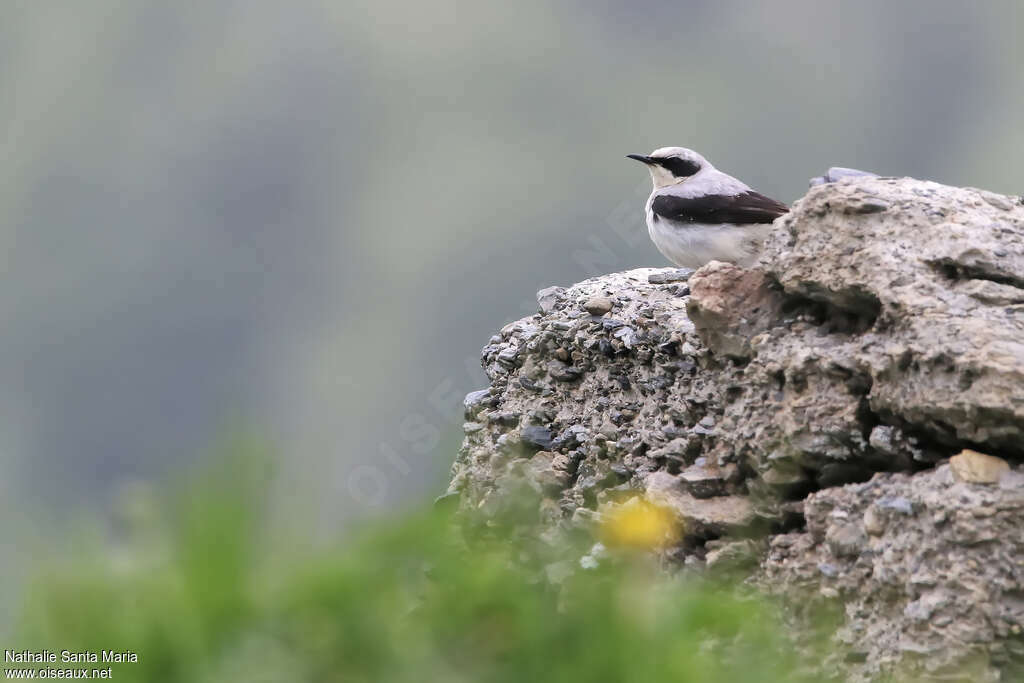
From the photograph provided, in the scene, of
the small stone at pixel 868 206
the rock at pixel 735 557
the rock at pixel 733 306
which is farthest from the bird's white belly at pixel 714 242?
the rock at pixel 735 557

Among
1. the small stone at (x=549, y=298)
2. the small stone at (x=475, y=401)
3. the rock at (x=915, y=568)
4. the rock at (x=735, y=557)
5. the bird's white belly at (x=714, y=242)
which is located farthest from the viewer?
the bird's white belly at (x=714, y=242)

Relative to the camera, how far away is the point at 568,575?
3.26m

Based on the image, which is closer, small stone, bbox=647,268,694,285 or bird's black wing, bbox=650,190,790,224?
small stone, bbox=647,268,694,285

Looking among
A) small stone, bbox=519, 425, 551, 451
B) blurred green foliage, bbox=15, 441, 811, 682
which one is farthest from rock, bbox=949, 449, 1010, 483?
blurred green foliage, bbox=15, 441, 811, 682

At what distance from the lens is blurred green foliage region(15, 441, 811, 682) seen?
10.1 ft

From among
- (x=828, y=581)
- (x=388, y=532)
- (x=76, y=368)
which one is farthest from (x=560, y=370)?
(x=76, y=368)

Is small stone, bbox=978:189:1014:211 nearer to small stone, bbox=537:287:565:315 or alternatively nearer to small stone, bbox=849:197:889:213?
small stone, bbox=849:197:889:213

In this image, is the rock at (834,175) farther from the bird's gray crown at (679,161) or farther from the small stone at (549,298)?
the bird's gray crown at (679,161)

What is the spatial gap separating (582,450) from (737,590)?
203 centimetres

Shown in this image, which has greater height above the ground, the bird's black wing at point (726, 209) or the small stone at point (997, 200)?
the bird's black wing at point (726, 209)

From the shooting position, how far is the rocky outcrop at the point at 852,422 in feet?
20.2

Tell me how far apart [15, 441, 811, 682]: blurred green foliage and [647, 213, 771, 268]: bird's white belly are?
27.3 ft

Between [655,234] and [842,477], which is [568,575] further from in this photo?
[655,234]

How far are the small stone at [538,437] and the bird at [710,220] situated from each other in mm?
2982
